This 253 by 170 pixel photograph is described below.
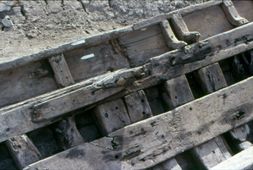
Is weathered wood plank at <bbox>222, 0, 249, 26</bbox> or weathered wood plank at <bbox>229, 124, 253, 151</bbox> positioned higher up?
weathered wood plank at <bbox>222, 0, 249, 26</bbox>

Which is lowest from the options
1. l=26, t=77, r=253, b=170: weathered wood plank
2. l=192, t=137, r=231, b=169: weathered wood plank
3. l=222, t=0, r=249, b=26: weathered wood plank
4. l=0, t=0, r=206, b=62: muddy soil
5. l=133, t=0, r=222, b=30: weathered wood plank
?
l=192, t=137, r=231, b=169: weathered wood plank

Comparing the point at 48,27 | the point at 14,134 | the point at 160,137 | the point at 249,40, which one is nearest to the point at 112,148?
the point at 160,137

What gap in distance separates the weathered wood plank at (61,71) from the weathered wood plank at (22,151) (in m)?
0.77

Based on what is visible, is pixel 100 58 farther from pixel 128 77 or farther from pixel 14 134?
pixel 14 134

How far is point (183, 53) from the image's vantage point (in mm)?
5559

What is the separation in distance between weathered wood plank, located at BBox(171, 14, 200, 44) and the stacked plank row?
0.01m

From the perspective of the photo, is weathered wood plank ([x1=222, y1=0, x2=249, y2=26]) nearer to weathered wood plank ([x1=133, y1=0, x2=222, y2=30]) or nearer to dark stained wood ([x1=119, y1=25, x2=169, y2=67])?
weathered wood plank ([x1=133, y1=0, x2=222, y2=30])

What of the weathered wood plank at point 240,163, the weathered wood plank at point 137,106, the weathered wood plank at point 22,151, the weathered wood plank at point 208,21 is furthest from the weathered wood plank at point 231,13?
the weathered wood plank at point 22,151

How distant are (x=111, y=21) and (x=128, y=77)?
5.31 feet

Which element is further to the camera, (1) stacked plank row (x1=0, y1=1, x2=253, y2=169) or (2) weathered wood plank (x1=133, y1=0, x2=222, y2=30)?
(2) weathered wood plank (x1=133, y1=0, x2=222, y2=30)

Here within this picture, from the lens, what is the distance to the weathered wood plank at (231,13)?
6.26 meters

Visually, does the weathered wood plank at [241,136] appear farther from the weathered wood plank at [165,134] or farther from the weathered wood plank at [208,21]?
the weathered wood plank at [208,21]

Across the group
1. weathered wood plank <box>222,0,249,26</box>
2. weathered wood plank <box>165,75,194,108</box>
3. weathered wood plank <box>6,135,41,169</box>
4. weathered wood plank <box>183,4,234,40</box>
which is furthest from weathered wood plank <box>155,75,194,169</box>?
weathered wood plank <box>6,135,41,169</box>

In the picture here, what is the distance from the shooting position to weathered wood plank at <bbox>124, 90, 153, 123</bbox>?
204 inches
